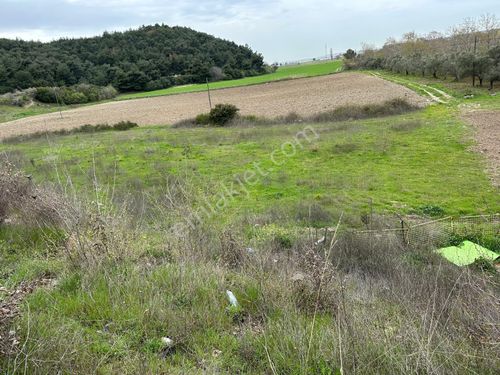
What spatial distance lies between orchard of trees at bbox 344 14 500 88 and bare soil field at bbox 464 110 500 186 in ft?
34.3

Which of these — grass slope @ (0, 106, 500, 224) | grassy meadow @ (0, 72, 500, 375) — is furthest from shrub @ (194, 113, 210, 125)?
grassy meadow @ (0, 72, 500, 375)

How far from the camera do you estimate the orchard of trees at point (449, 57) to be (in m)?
31.4

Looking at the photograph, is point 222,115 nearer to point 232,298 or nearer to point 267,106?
point 267,106

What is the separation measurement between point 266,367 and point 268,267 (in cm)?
183

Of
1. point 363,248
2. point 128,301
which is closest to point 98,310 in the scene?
point 128,301

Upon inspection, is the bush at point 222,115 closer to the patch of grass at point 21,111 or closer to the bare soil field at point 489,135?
the bare soil field at point 489,135

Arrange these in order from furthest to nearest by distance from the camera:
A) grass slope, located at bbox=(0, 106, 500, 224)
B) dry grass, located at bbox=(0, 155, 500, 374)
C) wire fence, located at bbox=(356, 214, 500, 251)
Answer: grass slope, located at bbox=(0, 106, 500, 224) → wire fence, located at bbox=(356, 214, 500, 251) → dry grass, located at bbox=(0, 155, 500, 374)

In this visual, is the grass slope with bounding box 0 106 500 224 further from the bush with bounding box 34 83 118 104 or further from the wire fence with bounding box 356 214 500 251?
the bush with bounding box 34 83 118 104

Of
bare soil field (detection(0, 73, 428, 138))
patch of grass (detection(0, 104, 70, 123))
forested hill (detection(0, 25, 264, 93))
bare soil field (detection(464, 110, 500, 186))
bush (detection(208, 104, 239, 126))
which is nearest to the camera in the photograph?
bare soil field (detection(464, 110, 500, 186))

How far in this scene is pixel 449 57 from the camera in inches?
1548

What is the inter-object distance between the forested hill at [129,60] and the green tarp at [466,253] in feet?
275

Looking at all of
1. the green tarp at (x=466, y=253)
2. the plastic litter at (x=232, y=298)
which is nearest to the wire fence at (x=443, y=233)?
the green tarp at (x=466, y=253)

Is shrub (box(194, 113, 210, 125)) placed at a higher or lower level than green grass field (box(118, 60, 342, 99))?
lower

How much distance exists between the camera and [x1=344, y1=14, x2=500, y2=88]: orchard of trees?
31406 mm
